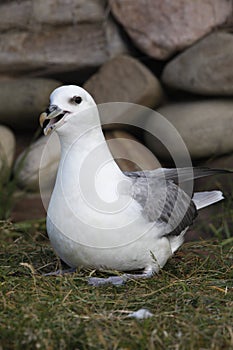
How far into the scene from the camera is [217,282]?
10.8 ft

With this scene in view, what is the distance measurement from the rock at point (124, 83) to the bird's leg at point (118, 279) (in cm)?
237

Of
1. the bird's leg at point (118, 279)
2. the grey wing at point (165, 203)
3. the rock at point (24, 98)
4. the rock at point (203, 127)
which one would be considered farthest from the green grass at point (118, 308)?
the rock at point (24, 98)

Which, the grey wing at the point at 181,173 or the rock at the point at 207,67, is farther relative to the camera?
the rock at the point at 207,67

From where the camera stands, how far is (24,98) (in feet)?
19.1

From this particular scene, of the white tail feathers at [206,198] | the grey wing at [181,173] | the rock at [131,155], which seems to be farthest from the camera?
the rock at [131,155]

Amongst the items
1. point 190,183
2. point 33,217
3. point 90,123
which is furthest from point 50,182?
point 90,123

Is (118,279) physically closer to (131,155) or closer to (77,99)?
(77,99)

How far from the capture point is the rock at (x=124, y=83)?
5.57 metres

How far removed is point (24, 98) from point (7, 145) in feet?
1.35

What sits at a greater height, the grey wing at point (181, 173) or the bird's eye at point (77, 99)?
Answer: the bird's eye at point (77, 99)

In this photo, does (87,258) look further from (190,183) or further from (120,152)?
(120,152)

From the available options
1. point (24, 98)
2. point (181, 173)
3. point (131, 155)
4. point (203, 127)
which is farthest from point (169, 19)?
point (181, 173)

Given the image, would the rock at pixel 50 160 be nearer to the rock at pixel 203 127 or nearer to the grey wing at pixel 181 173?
the rock at pixel 203 127

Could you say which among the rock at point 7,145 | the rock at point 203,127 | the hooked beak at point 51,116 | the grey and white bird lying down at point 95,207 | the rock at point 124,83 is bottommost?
the rock at point 7,145
